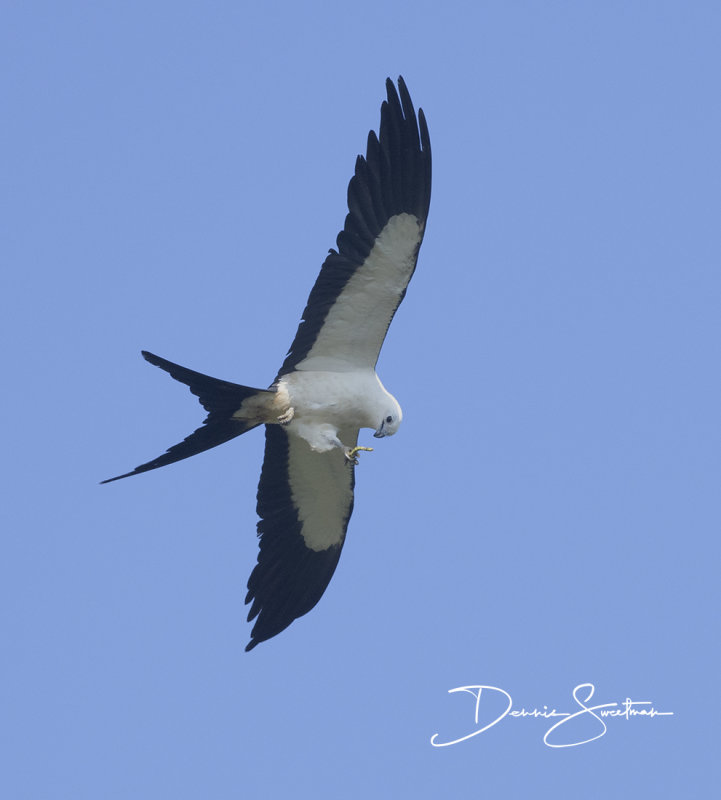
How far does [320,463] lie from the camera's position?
392 inches

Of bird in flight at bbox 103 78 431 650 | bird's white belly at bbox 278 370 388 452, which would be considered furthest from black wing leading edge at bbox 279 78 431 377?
bird's white belly at bbox 278 370 388 452

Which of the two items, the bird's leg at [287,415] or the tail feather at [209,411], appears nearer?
the tail feather at [209,411]

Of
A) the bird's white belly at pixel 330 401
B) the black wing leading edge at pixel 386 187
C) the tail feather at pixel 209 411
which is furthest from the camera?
the bird's white belly at pixel 330 401

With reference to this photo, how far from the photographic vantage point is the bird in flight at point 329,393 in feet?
29.6

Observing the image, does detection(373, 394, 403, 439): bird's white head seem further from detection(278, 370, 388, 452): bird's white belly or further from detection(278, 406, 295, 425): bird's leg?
detection(278, 406, 295, 425): bird's leg

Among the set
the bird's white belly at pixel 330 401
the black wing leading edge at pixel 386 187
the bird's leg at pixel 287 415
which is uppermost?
the black wing leading edge at pixel 386 187

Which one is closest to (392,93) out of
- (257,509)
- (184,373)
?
(184,373)

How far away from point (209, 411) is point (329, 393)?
92cm

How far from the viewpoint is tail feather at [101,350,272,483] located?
28.0ft

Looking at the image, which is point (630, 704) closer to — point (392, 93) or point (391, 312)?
point (391, 312)

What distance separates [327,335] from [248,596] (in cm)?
A: 216

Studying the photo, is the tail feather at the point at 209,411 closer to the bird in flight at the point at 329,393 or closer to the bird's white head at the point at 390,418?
the bird in flight at the point at 329,393

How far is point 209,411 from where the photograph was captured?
8.98m

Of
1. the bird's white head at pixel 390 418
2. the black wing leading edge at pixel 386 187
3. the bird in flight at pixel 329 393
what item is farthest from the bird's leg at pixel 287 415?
the black wing leading edge at pixel 386 187
